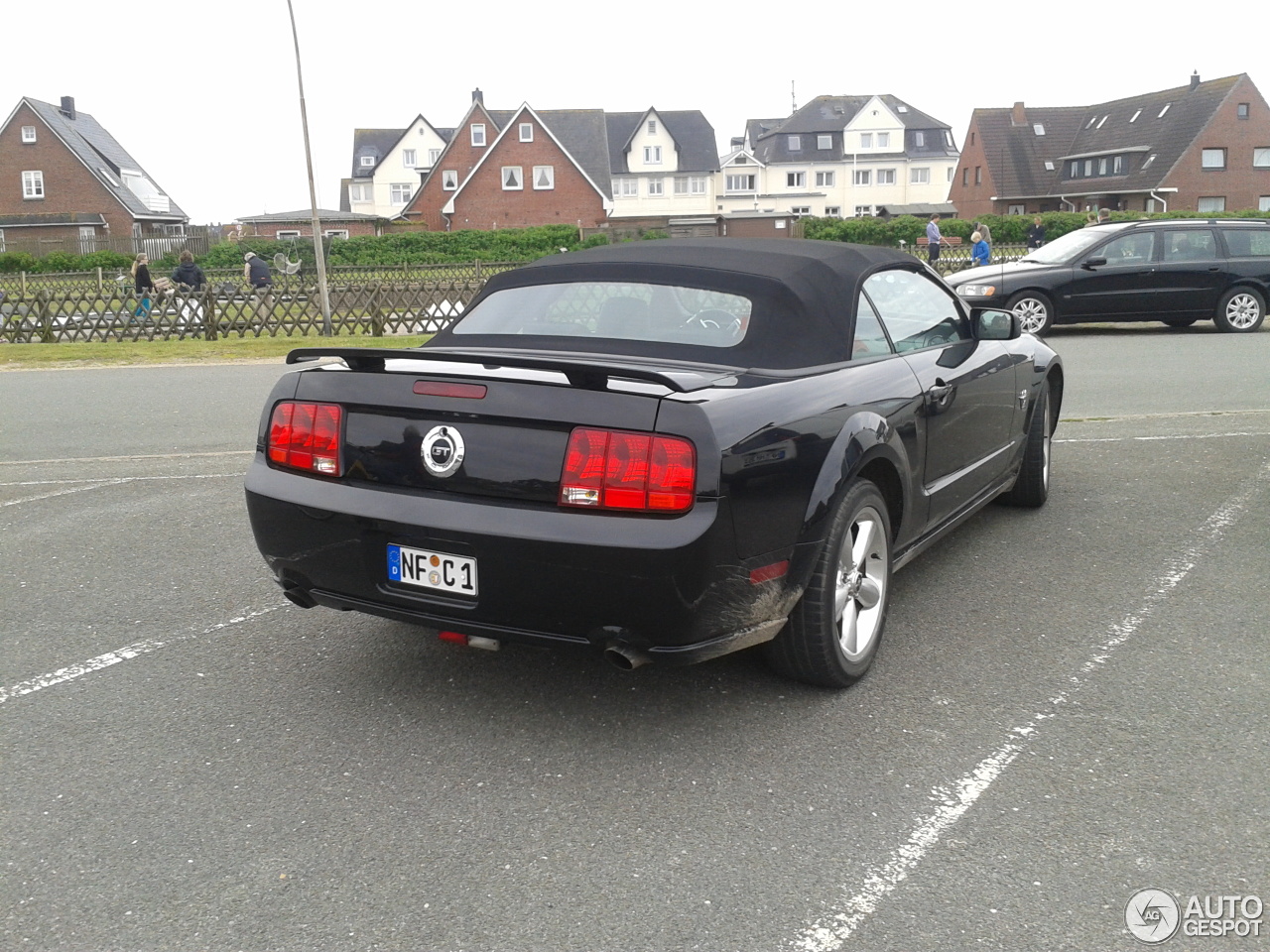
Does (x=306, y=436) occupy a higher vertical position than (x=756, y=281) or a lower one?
lower

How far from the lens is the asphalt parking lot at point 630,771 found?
2746mm

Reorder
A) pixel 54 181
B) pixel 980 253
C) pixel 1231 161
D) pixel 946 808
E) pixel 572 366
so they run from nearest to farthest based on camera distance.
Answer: pixel 946 808 → pixel 572 366 → pixel 980 253 → pixel 1231 161 → pixel 54 181

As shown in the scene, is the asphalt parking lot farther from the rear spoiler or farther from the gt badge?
the rear spoiler

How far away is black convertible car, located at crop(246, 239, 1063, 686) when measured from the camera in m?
3.36

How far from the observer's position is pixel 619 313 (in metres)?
4.52

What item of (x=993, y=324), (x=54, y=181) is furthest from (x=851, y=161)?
(x=993, y=324)

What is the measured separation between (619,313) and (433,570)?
1.40 meters

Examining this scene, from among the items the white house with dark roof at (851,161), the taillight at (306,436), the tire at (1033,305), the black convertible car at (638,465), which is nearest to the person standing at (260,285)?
the tire at (1033,305)

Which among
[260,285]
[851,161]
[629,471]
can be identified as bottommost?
[629,471]

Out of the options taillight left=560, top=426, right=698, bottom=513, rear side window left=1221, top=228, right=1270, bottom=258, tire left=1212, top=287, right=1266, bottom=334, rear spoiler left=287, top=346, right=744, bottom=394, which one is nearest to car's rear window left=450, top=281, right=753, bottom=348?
rear spoiler left=287, top=346, right=744, bottom=394

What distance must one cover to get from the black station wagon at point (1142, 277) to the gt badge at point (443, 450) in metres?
14.2

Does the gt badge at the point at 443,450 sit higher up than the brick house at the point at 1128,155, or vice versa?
the brick house at the point at 1128,155

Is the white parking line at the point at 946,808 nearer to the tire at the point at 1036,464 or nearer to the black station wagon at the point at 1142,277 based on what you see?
the tire at the point at 1036,464

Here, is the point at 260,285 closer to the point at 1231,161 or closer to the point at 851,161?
the point at 1231,161
